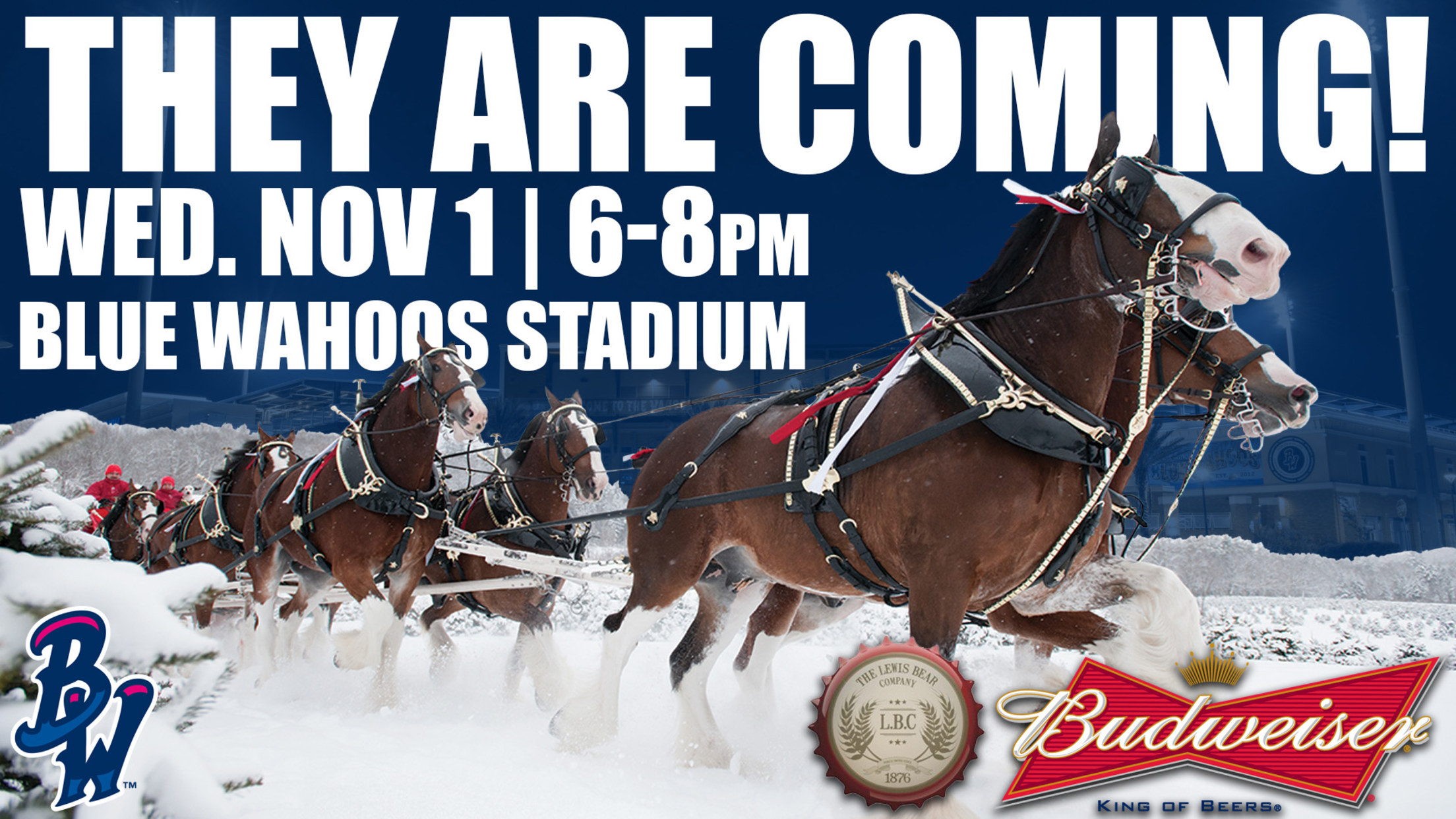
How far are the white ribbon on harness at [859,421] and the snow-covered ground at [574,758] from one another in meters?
0.73

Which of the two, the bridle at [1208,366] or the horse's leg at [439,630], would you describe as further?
the horse's leg at [439,630]

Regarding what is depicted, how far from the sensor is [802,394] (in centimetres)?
477

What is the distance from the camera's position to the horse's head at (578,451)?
691cm

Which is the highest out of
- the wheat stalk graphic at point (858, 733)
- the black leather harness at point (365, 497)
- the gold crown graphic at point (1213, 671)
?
the black leather harness at point (365, 497)

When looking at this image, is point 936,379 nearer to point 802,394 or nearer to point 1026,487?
point 1026,487

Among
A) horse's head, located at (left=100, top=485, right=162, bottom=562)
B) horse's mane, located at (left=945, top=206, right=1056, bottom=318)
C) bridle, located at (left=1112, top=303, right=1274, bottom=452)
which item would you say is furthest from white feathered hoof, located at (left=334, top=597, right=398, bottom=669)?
horse's head, located at (left=100, top=485, right=162, bottom=562)

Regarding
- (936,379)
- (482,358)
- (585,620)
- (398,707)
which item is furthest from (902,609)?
(936,379)

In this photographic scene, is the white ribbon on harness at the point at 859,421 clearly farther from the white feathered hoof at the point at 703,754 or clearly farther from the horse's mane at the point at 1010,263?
the white feathered hoof at the point at 703,754

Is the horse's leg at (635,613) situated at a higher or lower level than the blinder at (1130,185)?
lower

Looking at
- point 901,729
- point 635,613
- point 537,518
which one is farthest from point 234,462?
point 901,729

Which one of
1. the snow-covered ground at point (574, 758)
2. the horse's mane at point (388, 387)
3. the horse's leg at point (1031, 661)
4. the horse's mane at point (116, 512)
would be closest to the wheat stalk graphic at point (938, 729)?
the snow-covered ground at point (574, 758)

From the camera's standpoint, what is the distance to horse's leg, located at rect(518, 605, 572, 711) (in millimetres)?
6938

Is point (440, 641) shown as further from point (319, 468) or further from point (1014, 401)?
point (1014, 401)

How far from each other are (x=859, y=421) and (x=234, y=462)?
777 centimetres
